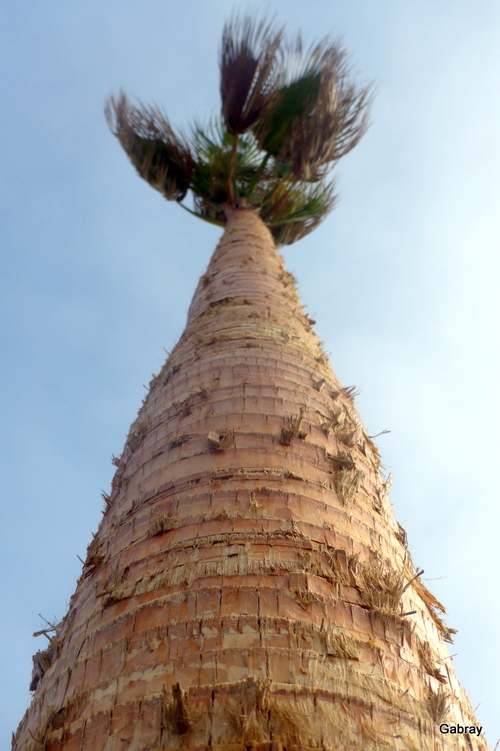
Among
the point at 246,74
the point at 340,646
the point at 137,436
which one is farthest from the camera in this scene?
the point at 246,74

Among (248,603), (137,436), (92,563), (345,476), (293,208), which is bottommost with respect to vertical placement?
(248,603)

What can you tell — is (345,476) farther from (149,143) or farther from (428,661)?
(149,143)

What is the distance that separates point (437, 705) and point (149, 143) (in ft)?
29.2

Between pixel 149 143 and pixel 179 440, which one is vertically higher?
pixel 149 143

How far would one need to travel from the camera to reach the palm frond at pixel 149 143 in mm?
9477

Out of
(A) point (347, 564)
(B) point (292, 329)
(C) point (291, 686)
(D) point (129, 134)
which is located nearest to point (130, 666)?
(C) point (291, 686)

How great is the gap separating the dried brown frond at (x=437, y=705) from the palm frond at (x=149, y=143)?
8.52m

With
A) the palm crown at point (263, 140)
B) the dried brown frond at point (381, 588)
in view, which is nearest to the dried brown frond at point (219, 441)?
Answer: the dried brown frond at point (381, 588)

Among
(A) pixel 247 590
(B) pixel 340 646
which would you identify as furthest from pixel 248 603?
(B) pixel 340 646

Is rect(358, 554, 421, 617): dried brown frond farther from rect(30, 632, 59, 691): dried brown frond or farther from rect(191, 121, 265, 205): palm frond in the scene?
rect(191, 121, 265, 205): palm frond

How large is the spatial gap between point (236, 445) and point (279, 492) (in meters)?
0.42

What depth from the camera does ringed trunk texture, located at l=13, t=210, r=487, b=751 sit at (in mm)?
2070

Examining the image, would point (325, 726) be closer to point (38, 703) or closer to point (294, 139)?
point (38, 703)

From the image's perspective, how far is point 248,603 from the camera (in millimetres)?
2379
